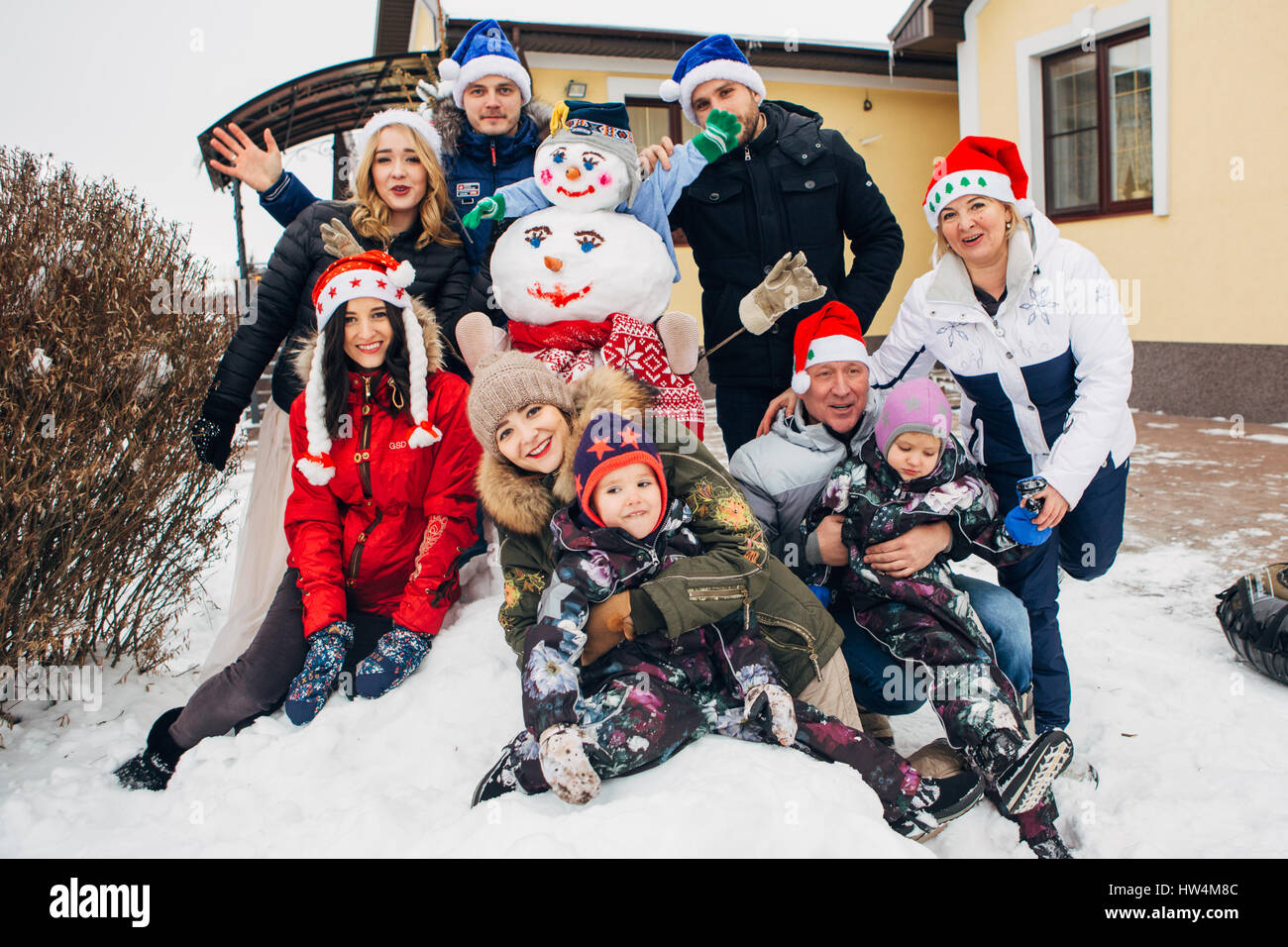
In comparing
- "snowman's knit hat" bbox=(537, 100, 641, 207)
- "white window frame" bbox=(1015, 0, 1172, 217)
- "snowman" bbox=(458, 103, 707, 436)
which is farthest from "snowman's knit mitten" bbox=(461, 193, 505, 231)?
"white window frame" bbox=(1015, 0, 1172, 217)

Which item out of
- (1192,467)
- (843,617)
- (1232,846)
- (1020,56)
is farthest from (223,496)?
(1020,56)

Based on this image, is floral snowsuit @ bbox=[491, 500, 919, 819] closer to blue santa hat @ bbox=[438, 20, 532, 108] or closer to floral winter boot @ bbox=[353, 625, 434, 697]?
floral winter boot @ bbox=[353, 625, 434, 697]

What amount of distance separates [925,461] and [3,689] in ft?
10.2

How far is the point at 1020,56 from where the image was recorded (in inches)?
354

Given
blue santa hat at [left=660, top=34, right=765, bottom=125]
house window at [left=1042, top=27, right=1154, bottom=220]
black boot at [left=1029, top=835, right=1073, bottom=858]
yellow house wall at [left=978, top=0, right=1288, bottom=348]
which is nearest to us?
black boot at [left=1029, top=835, right=1073, bottom=858]

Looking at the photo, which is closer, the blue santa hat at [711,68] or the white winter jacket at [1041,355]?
the white winter jacket at [1041,355]

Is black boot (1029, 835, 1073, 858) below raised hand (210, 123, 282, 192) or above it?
below

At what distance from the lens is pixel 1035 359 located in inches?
108

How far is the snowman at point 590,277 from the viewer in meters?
2.98

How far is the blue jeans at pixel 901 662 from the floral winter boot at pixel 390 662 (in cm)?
135

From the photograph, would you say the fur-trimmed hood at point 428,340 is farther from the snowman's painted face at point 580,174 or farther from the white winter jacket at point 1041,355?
the white winter jacket at point 1041,355

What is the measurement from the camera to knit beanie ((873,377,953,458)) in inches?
102

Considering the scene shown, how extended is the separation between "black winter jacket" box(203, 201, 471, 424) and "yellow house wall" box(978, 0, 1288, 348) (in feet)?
22.8

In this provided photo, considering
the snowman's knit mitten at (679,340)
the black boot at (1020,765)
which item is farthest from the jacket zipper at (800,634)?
the snowman's knit mitten at (679,340)
